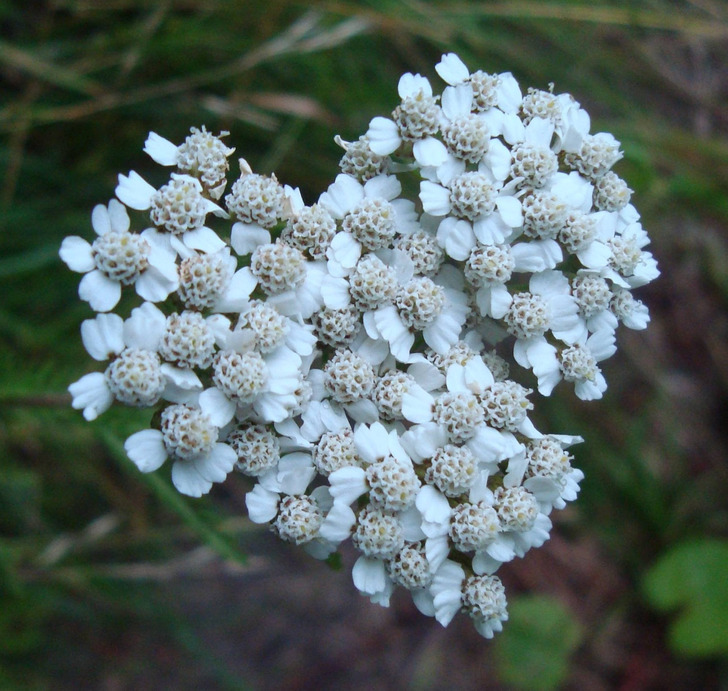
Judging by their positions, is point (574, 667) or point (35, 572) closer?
point (35, 572)

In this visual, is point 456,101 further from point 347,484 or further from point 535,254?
point 347,484

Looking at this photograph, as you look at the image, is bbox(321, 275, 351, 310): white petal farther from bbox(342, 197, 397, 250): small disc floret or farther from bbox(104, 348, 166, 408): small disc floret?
bbox(104, 348, 166, 408): small disc floret

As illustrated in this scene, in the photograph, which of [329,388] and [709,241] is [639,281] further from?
[709,241]

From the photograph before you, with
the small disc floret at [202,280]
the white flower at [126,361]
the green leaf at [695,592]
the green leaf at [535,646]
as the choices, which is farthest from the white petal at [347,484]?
the green leaf at [695,592]

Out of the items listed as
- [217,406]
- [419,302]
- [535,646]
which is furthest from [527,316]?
[535,646]

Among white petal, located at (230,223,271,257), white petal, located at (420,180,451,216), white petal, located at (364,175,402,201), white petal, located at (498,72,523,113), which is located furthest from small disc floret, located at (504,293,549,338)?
white petal, located at (230,223,271,257)

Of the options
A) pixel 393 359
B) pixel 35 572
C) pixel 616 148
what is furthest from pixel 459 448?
pixel 35 572
